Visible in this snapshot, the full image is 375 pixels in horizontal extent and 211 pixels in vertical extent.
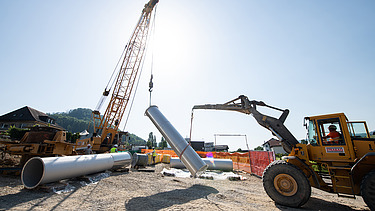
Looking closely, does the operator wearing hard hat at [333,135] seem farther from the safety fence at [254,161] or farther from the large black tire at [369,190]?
the safety fence at [254,161]

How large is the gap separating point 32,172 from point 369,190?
1181 cm

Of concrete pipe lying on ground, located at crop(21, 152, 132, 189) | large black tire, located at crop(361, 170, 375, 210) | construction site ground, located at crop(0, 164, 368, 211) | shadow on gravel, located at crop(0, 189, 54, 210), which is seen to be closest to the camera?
large black tire, located at crop(361, 170, 375, 210)

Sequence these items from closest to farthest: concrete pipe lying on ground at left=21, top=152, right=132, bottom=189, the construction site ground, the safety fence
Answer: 1. the construction site ground
2. concrete pipe lying on ground at left=21, top=152, right=132, bottom=189
3. the safety fence

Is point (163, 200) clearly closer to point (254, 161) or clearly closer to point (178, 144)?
point (178, 144)

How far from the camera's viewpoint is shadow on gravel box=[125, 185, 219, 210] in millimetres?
4981

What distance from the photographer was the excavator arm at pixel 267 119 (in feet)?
22.3

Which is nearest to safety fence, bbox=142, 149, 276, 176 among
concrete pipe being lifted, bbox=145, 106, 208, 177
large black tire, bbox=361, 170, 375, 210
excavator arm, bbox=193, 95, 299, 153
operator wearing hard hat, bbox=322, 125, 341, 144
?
excavator arm, bbox=193, 95, 299, 153

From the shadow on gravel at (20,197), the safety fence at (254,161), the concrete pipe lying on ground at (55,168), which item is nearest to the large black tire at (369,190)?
the safety fence at (254,161)

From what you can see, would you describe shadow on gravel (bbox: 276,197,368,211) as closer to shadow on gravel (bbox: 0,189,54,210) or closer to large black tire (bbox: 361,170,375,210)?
large black tire (bbox: 361,170,375,210)

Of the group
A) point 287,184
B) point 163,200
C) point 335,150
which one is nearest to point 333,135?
point 335,150

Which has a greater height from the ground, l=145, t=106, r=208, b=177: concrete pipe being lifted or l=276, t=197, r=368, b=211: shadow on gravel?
l=145, t=106, r=208, b=177: concrete pipe being lifted

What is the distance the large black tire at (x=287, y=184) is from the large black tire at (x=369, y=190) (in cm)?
124

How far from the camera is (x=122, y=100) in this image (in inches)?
879

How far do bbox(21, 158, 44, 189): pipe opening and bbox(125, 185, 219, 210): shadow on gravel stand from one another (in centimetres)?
433
